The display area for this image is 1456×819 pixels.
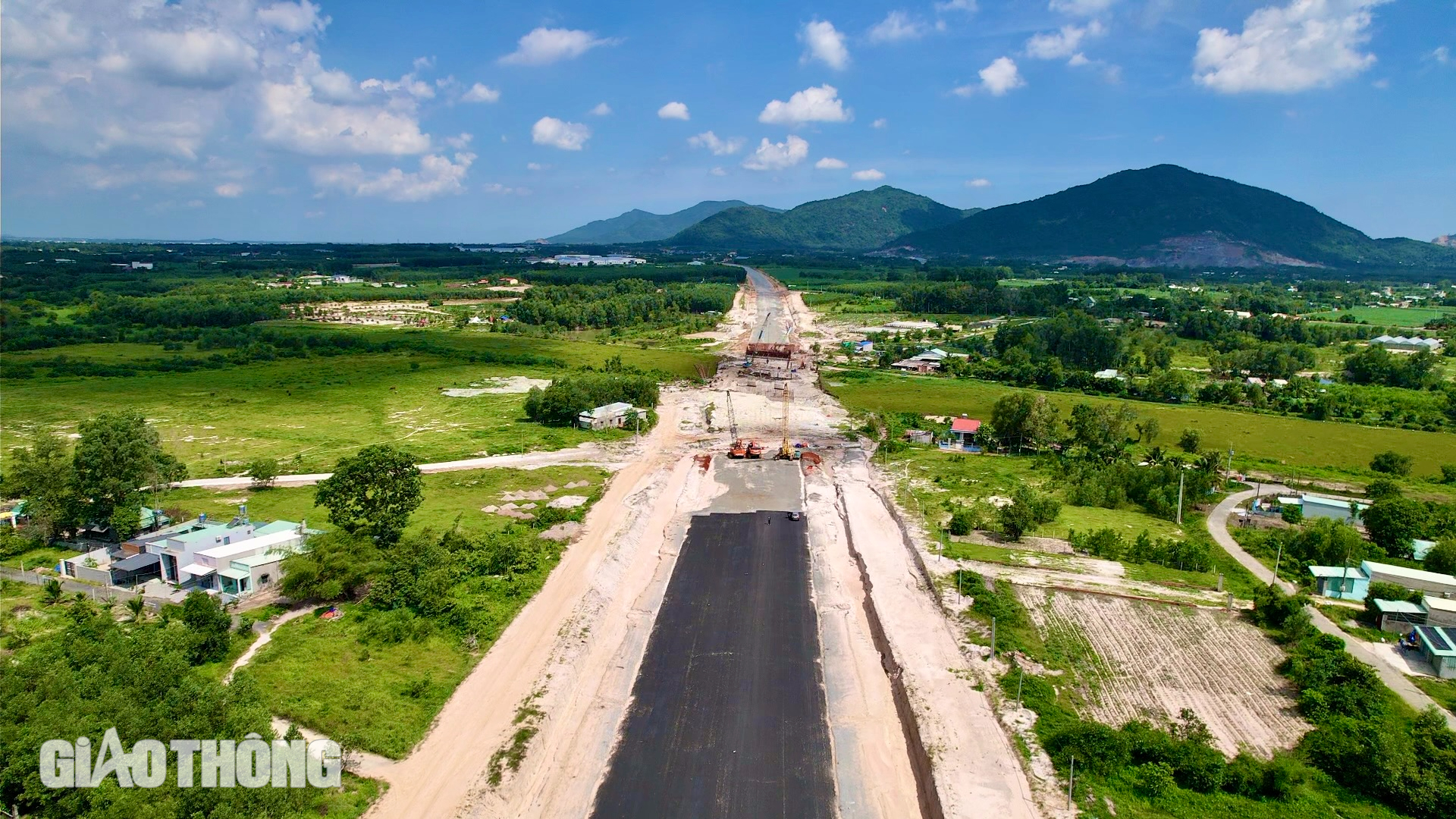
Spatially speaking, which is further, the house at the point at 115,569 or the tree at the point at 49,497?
the tree at the point at 49,497

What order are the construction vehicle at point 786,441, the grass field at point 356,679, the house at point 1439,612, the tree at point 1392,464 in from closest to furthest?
the grass field at point 356,679, the house at point 1439,612, the tree at point 1392,464, the construction vehicle at point 786,441

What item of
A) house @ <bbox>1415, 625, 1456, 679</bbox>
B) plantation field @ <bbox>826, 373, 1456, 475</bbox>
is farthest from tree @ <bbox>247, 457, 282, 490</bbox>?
house @ <bbox>1415, 625, 1456, 679</bbox>

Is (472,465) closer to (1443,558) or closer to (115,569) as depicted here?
(115,569)

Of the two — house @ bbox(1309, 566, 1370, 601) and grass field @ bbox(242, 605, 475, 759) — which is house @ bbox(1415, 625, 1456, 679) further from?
grass field @ bbox(242, 605, 475, 759)

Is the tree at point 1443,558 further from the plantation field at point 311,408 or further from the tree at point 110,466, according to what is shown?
the tree at point 110,466

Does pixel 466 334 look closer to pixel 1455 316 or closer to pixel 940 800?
pixel 940 800

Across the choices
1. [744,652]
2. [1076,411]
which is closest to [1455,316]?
[1076,411]

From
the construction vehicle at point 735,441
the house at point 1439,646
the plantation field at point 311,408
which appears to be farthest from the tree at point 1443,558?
the plantation field at point 311,408
